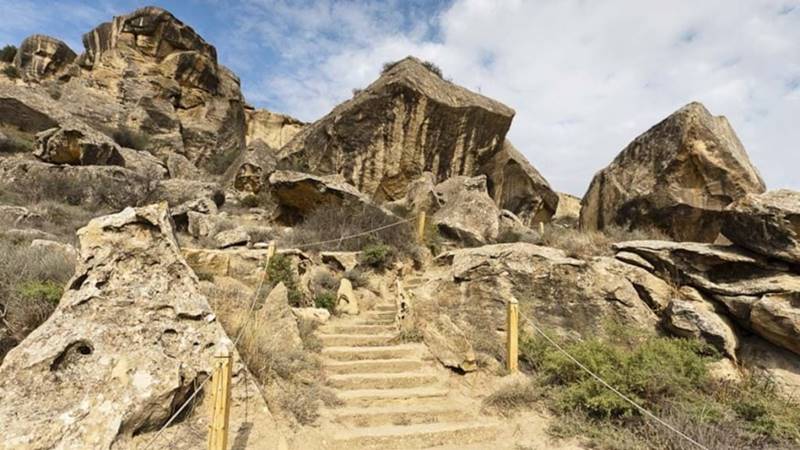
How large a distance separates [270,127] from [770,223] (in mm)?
28493

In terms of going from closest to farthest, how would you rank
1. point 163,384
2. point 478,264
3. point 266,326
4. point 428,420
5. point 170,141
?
point 163,384, point 428,420, point 266,326, point 478,264, point 170,141

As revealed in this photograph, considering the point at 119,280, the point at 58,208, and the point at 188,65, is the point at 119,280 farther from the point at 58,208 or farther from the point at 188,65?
the point at 188,65

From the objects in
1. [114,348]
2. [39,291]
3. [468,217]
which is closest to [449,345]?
[114,348]

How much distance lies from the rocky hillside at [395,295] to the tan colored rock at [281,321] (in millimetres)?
29

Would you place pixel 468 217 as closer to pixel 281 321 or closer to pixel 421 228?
pixel 421 228

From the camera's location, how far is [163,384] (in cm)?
313

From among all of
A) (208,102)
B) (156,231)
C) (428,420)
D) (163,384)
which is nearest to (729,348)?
(428,420)

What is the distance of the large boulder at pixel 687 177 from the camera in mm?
8516

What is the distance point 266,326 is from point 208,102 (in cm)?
2122

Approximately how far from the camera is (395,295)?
857cm

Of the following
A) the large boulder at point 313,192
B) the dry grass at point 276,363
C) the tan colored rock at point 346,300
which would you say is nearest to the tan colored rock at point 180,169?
the large boulder at point 313,192

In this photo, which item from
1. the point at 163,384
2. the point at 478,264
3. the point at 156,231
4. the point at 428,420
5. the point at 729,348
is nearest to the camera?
the point at 163,384

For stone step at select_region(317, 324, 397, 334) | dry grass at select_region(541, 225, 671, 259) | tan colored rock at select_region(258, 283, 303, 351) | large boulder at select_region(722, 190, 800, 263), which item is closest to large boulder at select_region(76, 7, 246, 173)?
stone step at select_region(317, 324, 397, 334)

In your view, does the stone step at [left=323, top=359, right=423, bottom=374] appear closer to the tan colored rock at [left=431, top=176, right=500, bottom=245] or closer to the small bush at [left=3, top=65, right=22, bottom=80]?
the tan colored rock at [left=431, top=176, right=500, bottom=245]
